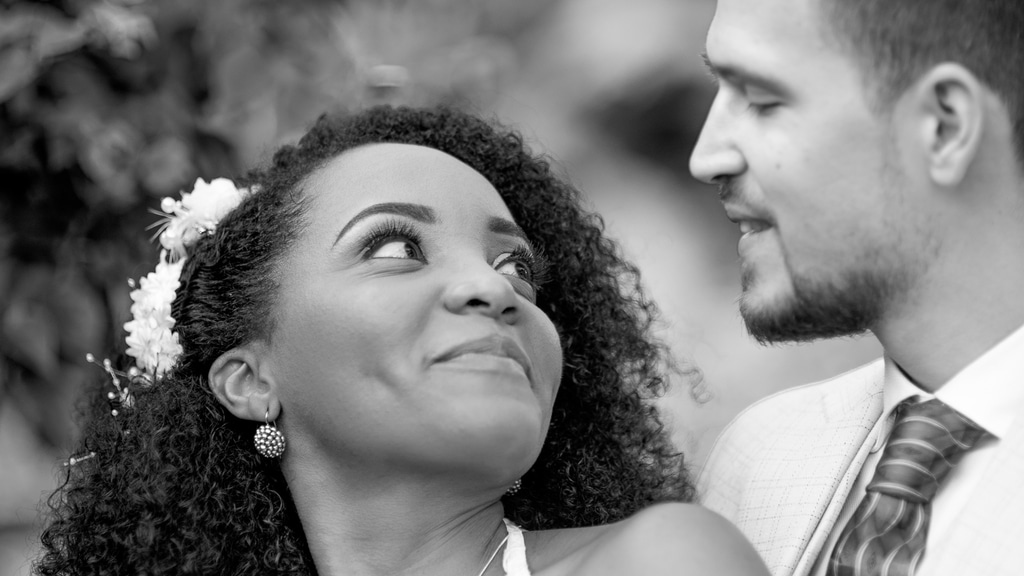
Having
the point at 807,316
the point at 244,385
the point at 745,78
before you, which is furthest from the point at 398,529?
the point at 745,78

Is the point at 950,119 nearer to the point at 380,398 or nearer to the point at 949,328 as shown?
the point at 949,328

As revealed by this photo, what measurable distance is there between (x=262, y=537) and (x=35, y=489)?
4.04ft

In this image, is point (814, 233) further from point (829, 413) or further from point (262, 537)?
point (262, 537)

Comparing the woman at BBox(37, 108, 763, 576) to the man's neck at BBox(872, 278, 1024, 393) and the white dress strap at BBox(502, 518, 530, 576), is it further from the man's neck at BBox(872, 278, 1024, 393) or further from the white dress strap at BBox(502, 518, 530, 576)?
the man's neck at BBox(872, 278, 1024, 393)

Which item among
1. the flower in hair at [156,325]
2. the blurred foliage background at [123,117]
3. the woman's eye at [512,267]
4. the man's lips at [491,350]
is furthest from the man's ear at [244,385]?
the blurred foliage background at [123,117]

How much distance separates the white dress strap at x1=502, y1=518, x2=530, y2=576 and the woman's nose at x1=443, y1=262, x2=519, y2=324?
495 millimetres

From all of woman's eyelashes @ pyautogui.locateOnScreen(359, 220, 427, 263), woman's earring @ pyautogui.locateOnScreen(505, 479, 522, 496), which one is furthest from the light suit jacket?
woman's eyelashes @ pyautogui.locateOnScreen(359, 220, 427, 263)

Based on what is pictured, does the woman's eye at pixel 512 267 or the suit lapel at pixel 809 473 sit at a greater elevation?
the woman's eye at pixel 512 267

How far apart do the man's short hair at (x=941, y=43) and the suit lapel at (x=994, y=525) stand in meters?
0.59

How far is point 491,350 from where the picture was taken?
2.62 m

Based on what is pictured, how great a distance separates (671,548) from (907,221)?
777 mm

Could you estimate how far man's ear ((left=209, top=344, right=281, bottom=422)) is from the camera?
9.37 feet

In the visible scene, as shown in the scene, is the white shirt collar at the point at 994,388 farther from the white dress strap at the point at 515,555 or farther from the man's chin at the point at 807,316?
the white dress strap at the point at 515,555

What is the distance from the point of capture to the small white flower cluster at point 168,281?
10.0ft
